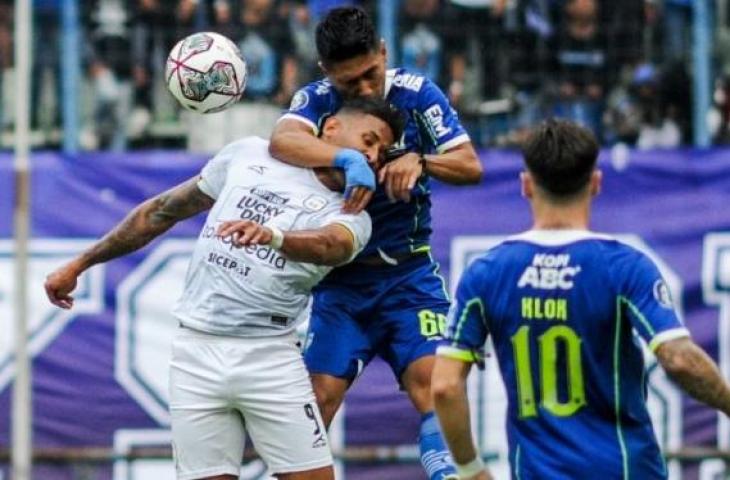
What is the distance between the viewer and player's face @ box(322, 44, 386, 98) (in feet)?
27.4

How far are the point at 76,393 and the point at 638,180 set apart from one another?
3902 mm

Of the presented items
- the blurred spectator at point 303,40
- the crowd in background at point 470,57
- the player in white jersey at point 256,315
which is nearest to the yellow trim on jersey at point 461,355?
the player in white jersey at point 256,315

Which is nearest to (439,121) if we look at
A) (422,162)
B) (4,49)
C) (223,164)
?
(422,162)

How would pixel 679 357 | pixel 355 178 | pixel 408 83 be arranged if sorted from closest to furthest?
pixel 679 357, pixel 355 178, pixel 408 83

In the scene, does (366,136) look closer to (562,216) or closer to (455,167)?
(455,167)

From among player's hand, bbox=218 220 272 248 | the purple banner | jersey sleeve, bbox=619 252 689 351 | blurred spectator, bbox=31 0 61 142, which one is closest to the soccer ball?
player's hand, bbox=218 220 272 248

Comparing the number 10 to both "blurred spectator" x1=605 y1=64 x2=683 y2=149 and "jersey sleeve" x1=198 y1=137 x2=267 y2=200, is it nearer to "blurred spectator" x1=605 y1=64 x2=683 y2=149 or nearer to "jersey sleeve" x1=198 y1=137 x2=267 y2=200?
"jersey sleeve" x1=198 y1=137 x2=267 y2=200

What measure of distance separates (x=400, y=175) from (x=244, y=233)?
36.2 inches

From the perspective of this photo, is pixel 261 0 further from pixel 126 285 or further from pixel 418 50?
pixel 126 285

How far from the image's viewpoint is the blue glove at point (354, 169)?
7.89 m

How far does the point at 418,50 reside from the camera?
13500 millimetres

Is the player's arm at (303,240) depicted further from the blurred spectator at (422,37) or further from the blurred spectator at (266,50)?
the blurred spectator at (422,37)

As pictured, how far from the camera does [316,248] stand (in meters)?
7.83

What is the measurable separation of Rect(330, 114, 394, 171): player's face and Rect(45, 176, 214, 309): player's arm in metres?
0.68
